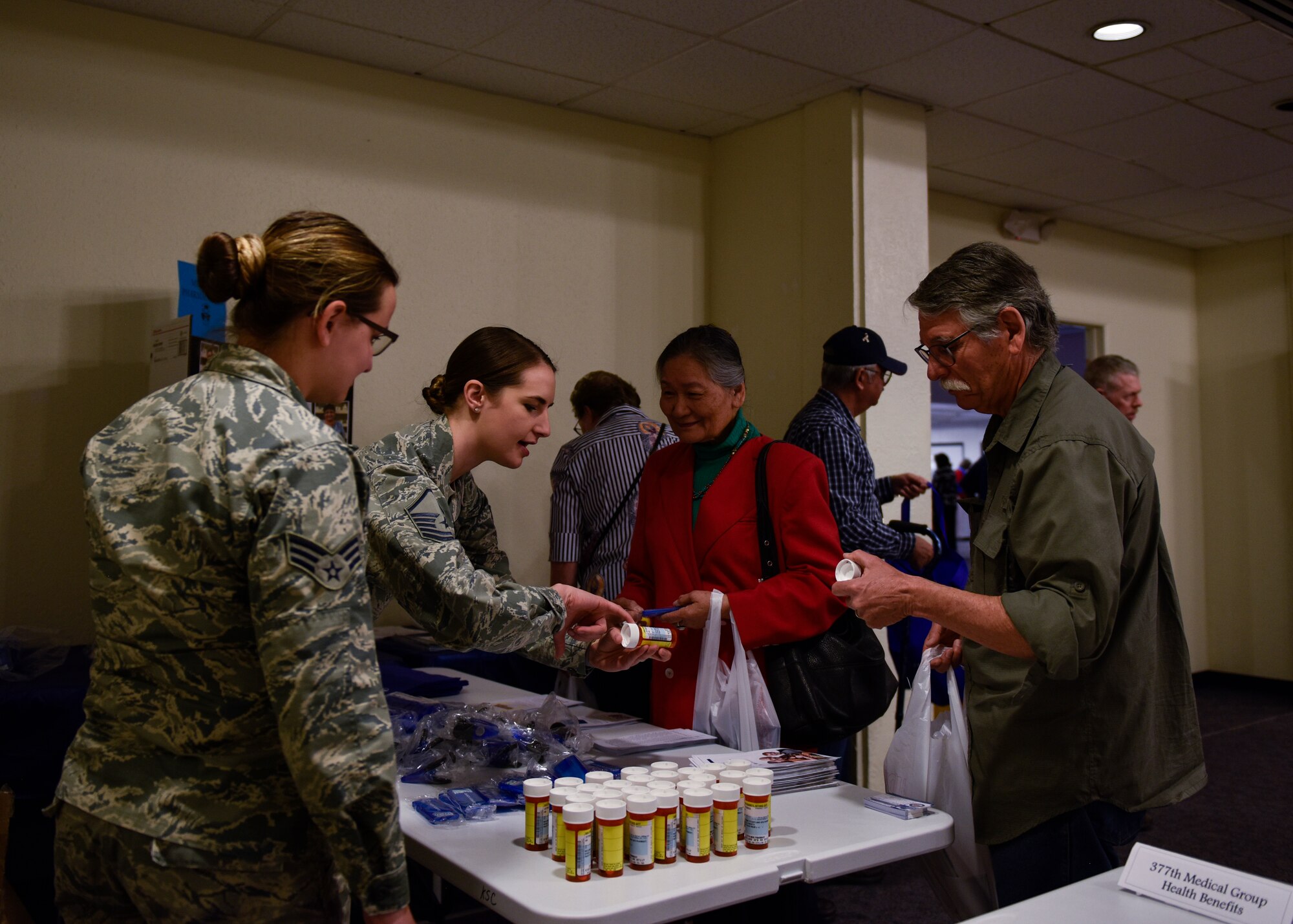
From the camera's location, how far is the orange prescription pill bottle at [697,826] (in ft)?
4.90

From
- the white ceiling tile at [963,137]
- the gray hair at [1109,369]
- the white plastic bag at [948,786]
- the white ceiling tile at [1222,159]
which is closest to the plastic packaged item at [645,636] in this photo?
the white plastic bag at [948,786]

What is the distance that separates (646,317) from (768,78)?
1180mm

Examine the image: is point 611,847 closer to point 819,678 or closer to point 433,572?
point 433,572

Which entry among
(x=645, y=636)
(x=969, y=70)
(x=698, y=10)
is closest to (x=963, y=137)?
(x=969, y=70)

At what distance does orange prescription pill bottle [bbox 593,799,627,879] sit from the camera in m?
1.44

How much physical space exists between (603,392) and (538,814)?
220 cm

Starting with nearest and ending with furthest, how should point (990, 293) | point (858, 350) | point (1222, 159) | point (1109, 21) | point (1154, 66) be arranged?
point (990, 293) < point (858, 350) < point (1109, 21) < point (1154, 66) < point (1222, 159)

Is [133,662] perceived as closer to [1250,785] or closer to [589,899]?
[589,899]

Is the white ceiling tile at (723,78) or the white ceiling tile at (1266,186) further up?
the white ceiling tile at (1266,186)

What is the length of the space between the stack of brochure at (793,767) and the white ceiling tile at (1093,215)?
5219 mm

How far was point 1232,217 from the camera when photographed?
255 inches

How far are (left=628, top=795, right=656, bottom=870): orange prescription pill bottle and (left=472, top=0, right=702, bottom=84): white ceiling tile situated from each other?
2.87 meters

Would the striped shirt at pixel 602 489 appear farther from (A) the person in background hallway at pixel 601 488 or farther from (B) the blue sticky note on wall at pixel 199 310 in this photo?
(B) the blue sticky note on wall at pixel 199 310

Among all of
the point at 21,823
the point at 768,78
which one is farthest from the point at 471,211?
the point at 21,823
